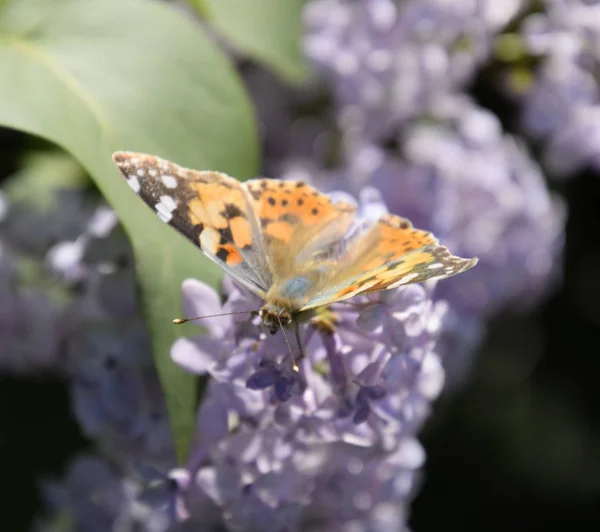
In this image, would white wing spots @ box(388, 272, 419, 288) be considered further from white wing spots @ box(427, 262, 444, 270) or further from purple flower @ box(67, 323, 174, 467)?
purple flower @ box(67, 323, 174, 467)

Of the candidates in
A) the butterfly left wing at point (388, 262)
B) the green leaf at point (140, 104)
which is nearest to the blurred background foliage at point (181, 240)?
the green leaf at point (140, 104)

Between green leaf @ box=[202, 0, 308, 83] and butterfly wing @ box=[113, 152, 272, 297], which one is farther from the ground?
green leaf @ box=[202, 0, 308, 83]

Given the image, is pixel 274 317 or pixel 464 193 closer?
pixel 274 317

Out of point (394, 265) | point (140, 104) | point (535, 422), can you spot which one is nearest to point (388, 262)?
point (394, 265)

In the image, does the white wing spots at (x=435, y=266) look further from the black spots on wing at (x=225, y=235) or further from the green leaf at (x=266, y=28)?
the green leaf at (x=266, y=28)

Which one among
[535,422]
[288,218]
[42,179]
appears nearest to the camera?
[288,218]

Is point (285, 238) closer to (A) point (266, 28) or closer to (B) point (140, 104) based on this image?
(B) point (140, 104)

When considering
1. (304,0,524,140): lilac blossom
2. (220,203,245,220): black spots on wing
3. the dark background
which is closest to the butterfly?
(220,203,245,220): black spots on wing

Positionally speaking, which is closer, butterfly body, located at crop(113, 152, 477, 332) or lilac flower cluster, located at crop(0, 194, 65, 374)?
butterfly body, located at crop(113, 152, 477, 332)
